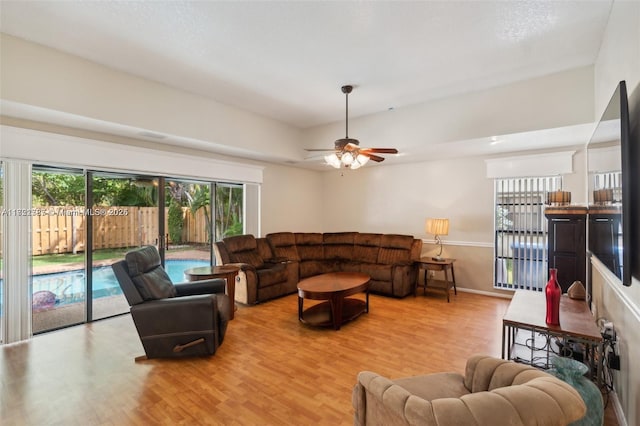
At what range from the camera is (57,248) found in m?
3.59

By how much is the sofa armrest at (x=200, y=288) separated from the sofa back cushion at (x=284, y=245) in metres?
2.09

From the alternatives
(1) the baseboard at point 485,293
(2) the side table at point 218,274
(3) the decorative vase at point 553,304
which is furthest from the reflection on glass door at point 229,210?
(3) the decorative vase at point 553,304

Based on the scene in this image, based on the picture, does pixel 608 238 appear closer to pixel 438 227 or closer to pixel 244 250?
pixel 438 227

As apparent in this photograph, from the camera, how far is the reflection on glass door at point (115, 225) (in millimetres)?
3875

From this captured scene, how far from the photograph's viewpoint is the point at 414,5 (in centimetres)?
225

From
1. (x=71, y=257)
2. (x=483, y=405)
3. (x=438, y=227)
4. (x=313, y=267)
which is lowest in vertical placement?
(x=313, y=267)

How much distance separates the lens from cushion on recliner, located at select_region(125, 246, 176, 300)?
109 inches

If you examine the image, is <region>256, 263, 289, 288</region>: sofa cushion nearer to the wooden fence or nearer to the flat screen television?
the wooden fence

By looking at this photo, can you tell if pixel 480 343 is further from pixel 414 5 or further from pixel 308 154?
pixel 308 154

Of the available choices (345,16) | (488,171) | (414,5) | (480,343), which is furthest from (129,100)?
(488,171)

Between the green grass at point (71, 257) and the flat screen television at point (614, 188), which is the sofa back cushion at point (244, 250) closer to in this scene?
the green grass at point (71, 257)

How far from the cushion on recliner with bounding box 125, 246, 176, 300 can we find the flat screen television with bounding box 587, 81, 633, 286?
11.5ft

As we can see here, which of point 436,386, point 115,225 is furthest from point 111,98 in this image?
point 436,386

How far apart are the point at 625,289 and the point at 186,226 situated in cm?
498
